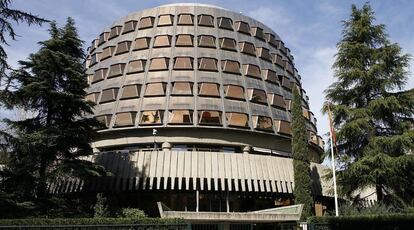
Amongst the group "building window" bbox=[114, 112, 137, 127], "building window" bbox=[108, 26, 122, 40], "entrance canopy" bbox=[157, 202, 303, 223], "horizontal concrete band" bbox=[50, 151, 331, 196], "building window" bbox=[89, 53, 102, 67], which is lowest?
"entrance canopy" bbox=[157, 202, 303, 223]

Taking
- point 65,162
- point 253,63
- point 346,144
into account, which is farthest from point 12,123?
point 253,63

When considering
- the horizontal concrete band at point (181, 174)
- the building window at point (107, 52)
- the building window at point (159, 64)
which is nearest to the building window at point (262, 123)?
the horizontal concrete band at point (181, 174)

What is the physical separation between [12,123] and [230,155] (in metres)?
17.5

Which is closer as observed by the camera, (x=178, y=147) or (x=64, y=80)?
(x=64, y=80)

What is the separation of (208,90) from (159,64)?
606cm

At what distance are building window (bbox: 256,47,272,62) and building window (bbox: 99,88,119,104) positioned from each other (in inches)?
656

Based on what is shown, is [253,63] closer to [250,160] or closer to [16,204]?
[250,160]

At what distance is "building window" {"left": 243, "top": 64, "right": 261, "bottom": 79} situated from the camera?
45.7m

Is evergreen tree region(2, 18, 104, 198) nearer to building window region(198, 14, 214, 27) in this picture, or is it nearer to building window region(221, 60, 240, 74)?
building window region(221, 60, 240, 74)

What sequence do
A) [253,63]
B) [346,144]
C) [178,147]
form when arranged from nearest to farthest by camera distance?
1. [346,144]
2. [178,147]
3. [253,63]

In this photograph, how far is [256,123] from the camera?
41.9 meters

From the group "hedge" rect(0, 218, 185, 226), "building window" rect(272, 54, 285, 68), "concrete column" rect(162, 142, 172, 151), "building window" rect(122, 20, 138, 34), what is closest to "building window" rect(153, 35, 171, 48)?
"building window" rect(122, 20, 138, 34)

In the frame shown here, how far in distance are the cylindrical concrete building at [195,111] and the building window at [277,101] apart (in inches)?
4.4

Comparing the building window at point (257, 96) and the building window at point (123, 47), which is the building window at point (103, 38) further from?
the building window at point (257, 96)
